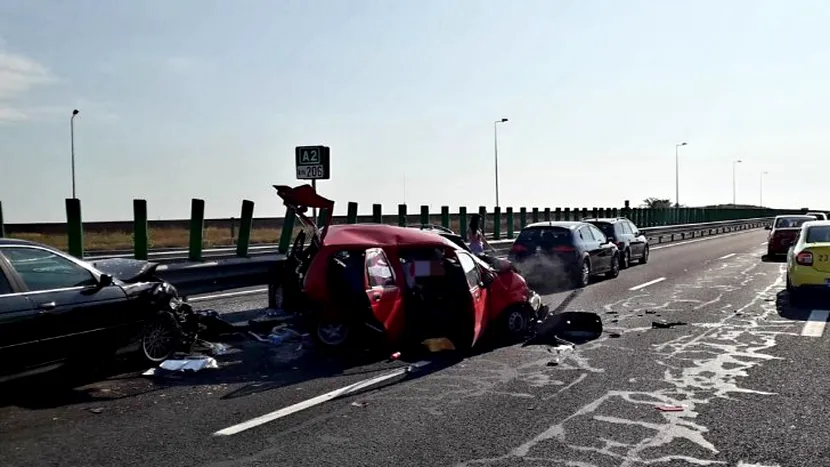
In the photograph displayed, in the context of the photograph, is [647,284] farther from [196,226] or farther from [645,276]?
[196,226]

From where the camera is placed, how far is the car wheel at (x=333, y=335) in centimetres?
939

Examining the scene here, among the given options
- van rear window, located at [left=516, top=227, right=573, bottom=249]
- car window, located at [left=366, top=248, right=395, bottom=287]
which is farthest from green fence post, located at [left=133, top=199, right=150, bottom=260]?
van rear window, located at [left=516, top=227, right=573, bottom=249]

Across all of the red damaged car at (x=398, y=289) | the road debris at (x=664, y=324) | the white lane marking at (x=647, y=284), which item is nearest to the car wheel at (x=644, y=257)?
the white lane marking at (x=647, y=284)

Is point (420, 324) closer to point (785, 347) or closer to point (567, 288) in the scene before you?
point (785, 347)

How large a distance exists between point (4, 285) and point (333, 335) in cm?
377

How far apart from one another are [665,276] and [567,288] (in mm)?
4026

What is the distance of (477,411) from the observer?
6668 mm

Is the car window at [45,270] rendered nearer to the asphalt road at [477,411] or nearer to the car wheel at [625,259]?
the asphalt road at [477,411]

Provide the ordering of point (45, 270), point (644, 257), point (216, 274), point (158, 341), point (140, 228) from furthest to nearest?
point (644, 257) → point (140, 228) → point (216, 274) → point (158, 341) → point (45, 270)

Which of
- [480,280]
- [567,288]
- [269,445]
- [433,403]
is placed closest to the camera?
[269,445]

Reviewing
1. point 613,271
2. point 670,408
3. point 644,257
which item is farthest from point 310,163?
point 644,257

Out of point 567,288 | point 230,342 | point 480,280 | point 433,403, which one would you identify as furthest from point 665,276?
point 433,403

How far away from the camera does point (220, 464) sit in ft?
17.3

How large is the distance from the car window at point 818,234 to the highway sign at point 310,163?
9.06m
